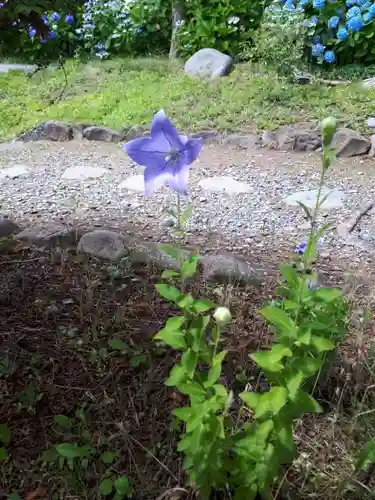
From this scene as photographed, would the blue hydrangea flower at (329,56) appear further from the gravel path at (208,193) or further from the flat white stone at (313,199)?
the flat white stone at (313,199)

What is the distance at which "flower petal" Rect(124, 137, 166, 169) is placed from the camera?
1.21 m

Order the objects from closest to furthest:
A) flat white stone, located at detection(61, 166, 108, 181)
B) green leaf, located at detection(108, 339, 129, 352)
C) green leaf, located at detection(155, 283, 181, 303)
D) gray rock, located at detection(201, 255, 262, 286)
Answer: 1. green leaf, located at detection(155, 283, 181, 303)
2. green leaf, located at detection(108, 339, 129, 352)
3. gray rock, located at detection(201, 255, 262, 286)
4. flat white stone, located at detection(61, 166, 108, 181)

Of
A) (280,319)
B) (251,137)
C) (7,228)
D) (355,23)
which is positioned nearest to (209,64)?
(355,23)

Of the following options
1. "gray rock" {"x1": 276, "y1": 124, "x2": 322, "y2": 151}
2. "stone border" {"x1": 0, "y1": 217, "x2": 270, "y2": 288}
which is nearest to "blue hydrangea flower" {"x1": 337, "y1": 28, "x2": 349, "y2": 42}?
"gray rock" {"x1": 276, "y1": 124, "x2": 322, "y2": 151}

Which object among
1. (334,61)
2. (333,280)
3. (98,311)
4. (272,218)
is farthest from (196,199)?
(334,61)

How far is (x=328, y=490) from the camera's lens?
1.42m

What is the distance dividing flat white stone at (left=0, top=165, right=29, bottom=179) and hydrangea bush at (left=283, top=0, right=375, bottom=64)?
10.1 ft

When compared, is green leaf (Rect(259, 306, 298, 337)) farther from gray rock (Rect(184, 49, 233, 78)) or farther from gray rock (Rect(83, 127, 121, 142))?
gray rock (Rect(184, 49, 233, 78))

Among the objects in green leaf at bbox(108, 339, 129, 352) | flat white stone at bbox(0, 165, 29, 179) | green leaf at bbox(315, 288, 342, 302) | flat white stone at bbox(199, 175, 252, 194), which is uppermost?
green leaf at bbox(315, 288, 342, 302)

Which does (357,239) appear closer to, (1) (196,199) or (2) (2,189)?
(1) (196,199)

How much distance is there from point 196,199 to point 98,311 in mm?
1338

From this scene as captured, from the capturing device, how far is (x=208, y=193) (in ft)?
10.9

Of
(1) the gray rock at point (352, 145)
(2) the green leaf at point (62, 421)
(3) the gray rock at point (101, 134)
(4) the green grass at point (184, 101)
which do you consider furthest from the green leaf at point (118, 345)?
(3) the gray rock at point (101, 134)

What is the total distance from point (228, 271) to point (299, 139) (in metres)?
1.98
